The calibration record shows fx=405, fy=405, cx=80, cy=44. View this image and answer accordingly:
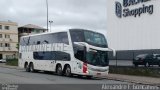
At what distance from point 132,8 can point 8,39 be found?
66.4 meters

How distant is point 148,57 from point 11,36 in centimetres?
8200

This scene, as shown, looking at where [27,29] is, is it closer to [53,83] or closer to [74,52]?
[74,52]

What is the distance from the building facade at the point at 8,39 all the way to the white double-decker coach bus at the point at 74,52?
3092 inches

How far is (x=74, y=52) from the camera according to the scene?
29859 millimetres

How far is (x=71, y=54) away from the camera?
30188 mm

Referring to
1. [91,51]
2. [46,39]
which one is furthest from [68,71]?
[46,39]

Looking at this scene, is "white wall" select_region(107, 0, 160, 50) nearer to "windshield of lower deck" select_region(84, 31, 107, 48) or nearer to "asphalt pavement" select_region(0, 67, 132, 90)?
"windshield of lower deck" select_region(84, 31, 107, 48)

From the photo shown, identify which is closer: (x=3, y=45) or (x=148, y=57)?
(x=148, y=57)

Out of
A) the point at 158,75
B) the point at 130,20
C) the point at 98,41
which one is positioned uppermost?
the point at 130,20

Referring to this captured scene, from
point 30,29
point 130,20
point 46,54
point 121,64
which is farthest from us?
point 30,29

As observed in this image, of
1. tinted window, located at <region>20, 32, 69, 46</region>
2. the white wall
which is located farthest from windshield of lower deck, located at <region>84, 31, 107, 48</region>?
the white wall

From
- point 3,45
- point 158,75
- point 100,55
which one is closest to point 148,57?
point 158,75

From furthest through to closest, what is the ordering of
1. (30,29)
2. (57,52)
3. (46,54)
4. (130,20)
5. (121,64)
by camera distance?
(30,29) < (130,20) < (121,64) < (46,54) < (57,52)

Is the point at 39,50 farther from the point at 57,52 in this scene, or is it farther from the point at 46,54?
the point at 57,52
